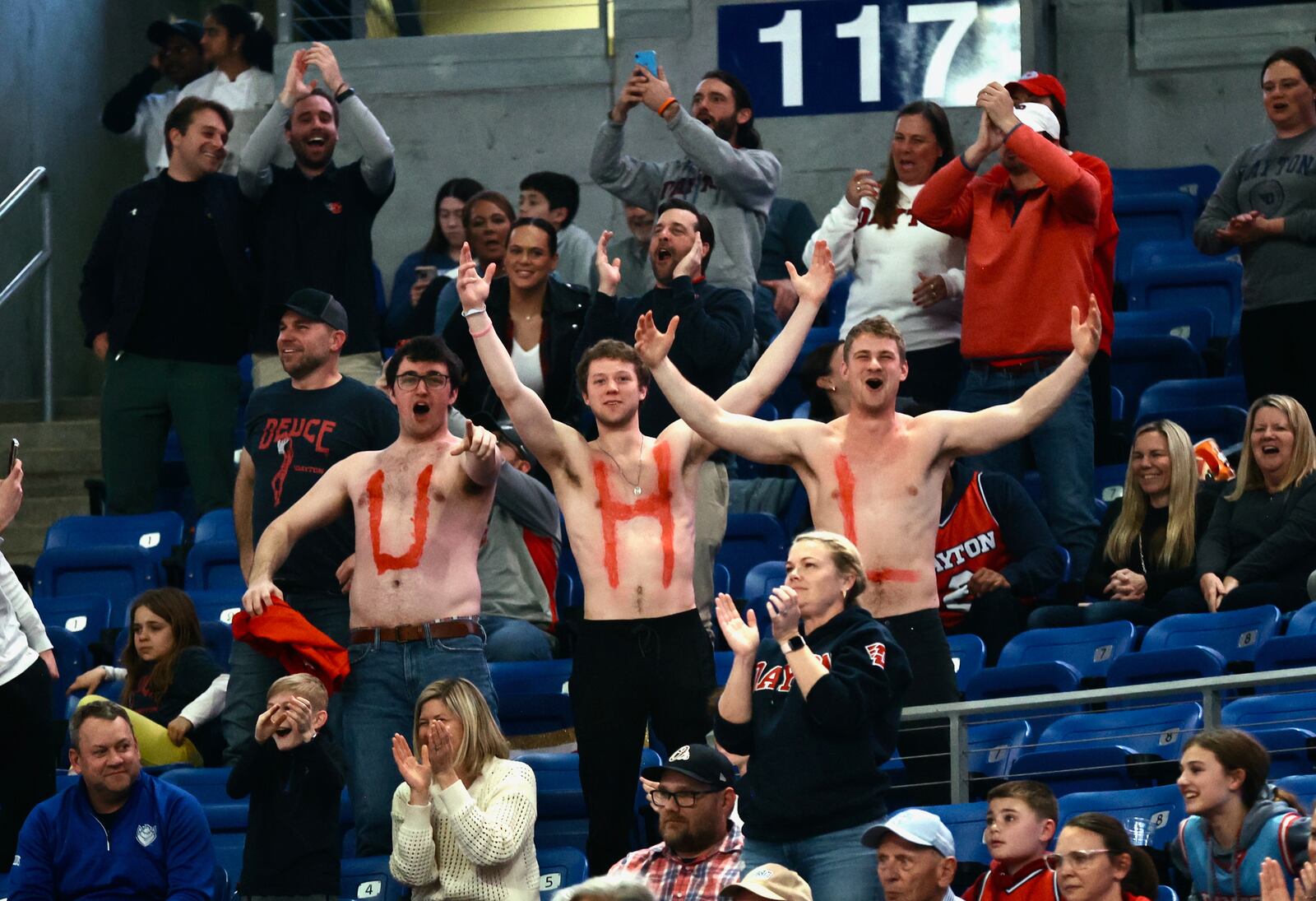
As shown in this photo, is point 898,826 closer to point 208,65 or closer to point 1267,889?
point 1267,889

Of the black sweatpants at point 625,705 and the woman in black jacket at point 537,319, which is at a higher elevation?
the woman in black jacket at point 537,319

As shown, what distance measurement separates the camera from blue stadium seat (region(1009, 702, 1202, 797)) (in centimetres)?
706

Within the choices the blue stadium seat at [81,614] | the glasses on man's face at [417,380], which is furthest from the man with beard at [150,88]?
the glasses on man's face at [417,380]

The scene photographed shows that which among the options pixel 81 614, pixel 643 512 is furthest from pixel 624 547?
pixel 81 614

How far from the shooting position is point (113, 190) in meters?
15.1

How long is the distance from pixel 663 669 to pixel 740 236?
3.76m

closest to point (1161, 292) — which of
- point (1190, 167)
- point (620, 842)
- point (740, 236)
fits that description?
point (1190, 167)

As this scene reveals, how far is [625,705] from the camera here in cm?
712

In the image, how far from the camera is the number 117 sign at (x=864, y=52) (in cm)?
1266

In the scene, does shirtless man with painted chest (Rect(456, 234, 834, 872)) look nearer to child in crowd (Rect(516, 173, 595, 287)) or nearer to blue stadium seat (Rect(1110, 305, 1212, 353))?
child in crowd (Rect(516, 173, 595, 287))

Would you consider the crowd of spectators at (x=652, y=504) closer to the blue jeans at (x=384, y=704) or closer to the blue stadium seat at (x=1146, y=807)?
the blue jeans at (x=384, y=704)

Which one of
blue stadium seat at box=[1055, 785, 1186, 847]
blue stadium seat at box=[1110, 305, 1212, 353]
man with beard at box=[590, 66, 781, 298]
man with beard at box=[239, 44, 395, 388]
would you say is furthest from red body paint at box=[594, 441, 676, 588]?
blue stadium seat at box=[1110, 305, 1212, 353]

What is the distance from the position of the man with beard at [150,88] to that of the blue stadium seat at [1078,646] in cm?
728

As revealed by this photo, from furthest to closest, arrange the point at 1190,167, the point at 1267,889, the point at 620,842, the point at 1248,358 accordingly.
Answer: the point at 1190,167 → the point at 1248,358 → the point at 620,842 → the point at 1267,889
